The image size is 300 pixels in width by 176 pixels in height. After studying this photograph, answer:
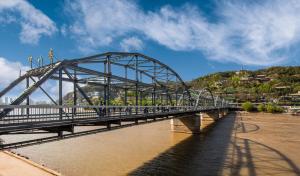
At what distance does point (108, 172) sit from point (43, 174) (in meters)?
4.70

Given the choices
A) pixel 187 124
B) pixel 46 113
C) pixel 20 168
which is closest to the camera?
pixel 46 113

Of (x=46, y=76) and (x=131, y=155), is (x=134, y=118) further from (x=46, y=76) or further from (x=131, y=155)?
(x=46, y=76)

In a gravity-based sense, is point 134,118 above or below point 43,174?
above

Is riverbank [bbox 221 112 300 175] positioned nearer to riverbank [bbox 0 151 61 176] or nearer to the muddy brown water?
the muddy brown water

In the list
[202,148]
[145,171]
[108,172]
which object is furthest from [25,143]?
[202,148]

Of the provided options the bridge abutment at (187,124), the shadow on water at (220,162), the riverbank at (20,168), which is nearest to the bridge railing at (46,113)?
the riverbank at (20,168)

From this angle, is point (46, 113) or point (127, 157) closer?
point (46, 113)

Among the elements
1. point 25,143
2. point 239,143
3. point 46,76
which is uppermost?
point 46,76

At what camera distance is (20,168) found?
22094 millimetres

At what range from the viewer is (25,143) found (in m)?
15.1

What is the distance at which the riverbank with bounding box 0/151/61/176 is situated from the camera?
20.8 meters

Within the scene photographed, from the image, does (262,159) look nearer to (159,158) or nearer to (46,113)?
(159,158)

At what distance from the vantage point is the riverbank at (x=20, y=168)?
68.3 ft

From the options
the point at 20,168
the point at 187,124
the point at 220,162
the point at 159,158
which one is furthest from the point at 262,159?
the point at 187,124
